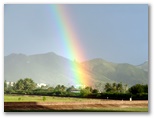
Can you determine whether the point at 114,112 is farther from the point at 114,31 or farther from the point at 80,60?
the point at 114,31

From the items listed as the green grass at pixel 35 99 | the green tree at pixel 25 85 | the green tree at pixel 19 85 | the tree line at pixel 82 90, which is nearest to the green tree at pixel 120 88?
the tree line at pixel 82 90

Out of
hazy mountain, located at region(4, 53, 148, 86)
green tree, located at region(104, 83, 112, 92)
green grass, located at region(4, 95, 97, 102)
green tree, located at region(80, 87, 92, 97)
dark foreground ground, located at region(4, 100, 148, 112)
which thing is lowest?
dark foreground ground, located at region(4, 100, 148, 112)

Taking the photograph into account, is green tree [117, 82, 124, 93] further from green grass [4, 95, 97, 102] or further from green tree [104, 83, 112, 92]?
green grass [4, 95, 97, 102]

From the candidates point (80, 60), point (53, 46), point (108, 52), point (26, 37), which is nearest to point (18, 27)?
point (26, 37)

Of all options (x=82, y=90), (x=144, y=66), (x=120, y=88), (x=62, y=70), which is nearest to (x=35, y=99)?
(x=62, y=70)

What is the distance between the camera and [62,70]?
504 cm

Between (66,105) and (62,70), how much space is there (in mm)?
582

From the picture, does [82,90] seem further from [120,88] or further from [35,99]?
[35,99]

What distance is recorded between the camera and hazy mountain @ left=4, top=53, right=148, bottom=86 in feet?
16.3

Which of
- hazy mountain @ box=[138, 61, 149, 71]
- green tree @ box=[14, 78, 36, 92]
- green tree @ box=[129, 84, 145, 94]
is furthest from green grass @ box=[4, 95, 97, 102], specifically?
hazy mountain @ box=[138, 61, 149, 71]

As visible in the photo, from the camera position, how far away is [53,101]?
200 inches

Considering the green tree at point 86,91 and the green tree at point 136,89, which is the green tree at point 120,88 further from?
the green tree at point 86,91

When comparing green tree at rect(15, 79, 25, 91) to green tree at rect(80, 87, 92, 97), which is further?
green tree at rect(80, 87, 92, 97)

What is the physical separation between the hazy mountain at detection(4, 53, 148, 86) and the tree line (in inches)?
3.3
